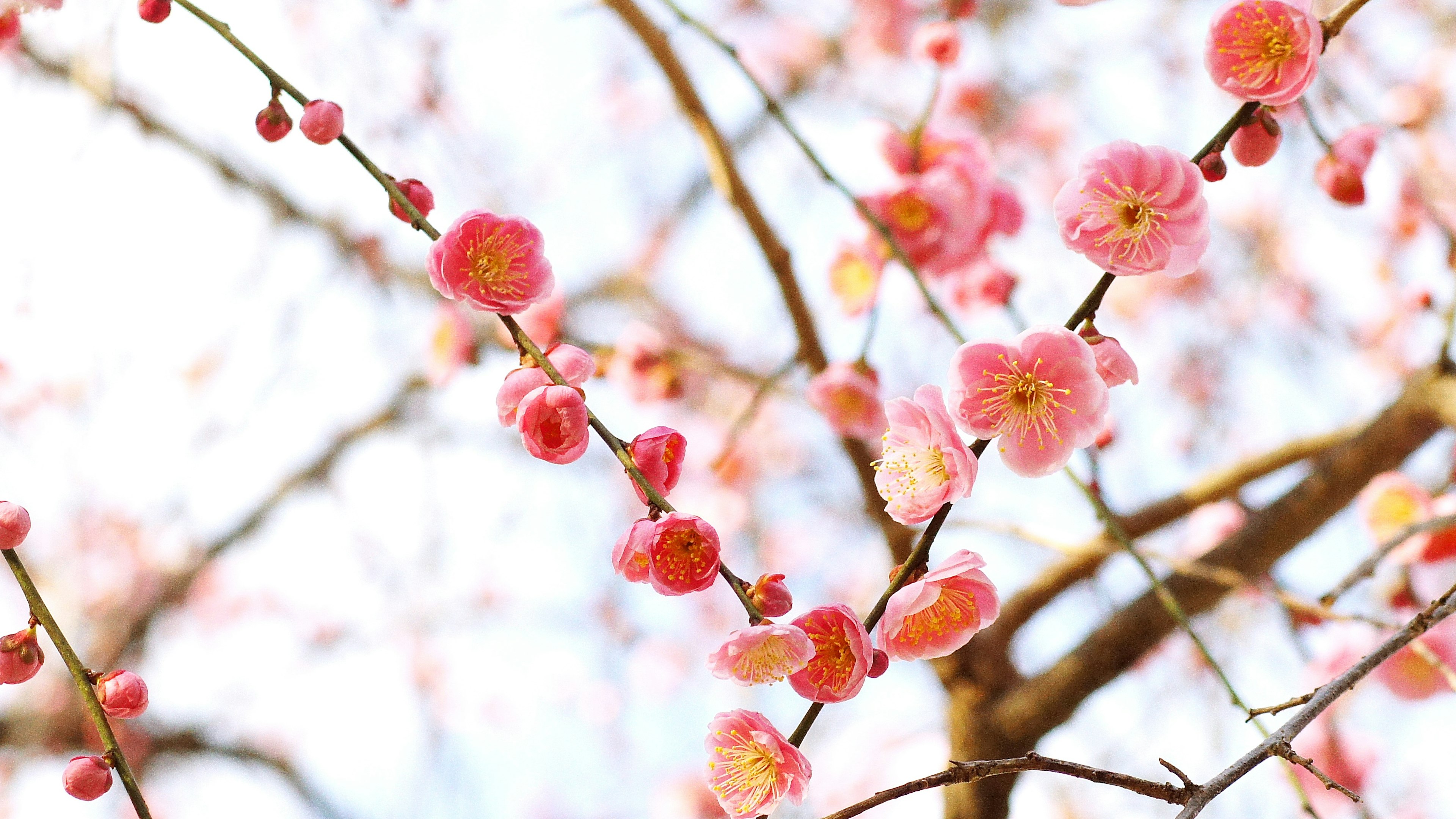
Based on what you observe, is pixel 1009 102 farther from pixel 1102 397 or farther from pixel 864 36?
pixel 1102 397

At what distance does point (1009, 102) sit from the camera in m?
3.18

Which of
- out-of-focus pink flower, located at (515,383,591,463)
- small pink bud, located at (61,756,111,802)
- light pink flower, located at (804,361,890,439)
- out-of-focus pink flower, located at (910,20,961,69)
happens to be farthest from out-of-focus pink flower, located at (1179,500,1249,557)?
small pink bud, located at (61,756,111,802)

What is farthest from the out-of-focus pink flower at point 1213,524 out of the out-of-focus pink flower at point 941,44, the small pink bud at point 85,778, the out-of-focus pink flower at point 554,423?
the small pink bud at point 85,778

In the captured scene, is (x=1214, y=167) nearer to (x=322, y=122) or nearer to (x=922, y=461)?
(x=922, y=461)

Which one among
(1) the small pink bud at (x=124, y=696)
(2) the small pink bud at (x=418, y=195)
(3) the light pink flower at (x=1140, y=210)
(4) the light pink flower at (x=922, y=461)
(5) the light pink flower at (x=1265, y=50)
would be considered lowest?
(1) the small pink bud at (x=124, y=696)

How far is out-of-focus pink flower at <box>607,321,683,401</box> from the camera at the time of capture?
5.82 feet

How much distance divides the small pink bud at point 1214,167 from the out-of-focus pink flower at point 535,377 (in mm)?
505

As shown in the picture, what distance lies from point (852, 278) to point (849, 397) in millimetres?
324

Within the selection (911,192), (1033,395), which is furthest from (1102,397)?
(911,192)

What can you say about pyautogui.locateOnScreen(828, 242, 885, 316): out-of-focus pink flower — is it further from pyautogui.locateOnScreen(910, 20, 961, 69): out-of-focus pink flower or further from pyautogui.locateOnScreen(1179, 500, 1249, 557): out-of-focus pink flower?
pyautogui.locateOnScreen(1179, 500, 1249, 557): out-of-focus pink flower

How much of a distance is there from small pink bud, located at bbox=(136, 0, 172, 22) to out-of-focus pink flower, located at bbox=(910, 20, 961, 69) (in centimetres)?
111

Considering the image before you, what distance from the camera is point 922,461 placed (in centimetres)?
74

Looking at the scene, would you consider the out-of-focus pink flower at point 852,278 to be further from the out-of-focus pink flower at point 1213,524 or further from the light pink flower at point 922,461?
the light pink flower at point 922,461

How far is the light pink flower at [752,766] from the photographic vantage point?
2.30 ft
